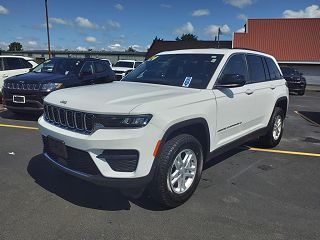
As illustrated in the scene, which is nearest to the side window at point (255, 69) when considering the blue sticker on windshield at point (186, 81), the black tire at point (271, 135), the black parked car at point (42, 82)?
the black tire at point (271, 135)

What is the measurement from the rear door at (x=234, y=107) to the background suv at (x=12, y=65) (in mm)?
9479

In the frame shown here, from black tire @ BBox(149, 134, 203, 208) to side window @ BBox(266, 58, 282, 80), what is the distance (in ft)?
9.76

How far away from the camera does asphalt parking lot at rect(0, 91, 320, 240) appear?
3383 millimetres

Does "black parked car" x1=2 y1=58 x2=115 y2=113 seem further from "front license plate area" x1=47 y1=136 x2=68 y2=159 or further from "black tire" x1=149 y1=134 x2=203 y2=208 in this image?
"black tire" x1=149 y1=134 x2=203 y2=208

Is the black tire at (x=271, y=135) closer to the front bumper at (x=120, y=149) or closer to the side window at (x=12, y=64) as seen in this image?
the front bumper at (x=120, y=149)

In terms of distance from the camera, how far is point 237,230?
3441 millimetres

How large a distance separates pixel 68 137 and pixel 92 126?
32 centimetres

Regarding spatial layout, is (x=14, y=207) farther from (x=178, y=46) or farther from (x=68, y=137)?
(x=178, y=46)

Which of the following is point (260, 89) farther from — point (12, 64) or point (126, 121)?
point (12, 64)

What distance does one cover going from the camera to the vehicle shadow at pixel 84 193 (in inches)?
155

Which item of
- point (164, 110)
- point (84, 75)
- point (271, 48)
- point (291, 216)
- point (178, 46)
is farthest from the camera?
point (178, 46)

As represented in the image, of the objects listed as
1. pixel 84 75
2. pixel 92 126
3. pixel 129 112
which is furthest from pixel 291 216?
pixel 84 75

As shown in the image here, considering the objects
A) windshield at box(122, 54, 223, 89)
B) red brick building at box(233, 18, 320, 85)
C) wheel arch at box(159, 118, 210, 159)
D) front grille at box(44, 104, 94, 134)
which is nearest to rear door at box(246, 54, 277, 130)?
windshield at box(122, 54, 223, 89)

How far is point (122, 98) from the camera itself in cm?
365
